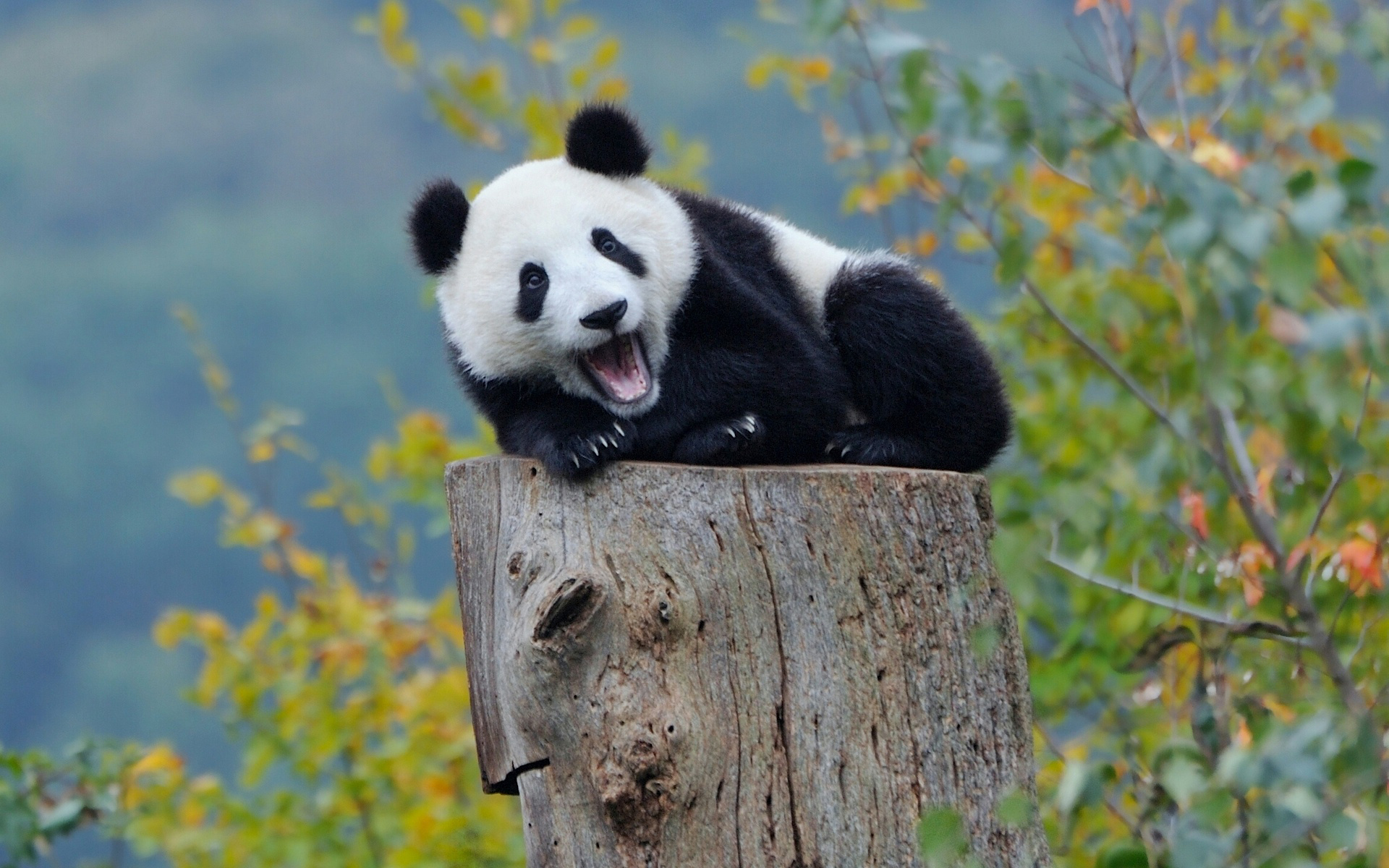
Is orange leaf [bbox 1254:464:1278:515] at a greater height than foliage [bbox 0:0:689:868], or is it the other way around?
orange leaf [bbox 1254:464:1278:515]

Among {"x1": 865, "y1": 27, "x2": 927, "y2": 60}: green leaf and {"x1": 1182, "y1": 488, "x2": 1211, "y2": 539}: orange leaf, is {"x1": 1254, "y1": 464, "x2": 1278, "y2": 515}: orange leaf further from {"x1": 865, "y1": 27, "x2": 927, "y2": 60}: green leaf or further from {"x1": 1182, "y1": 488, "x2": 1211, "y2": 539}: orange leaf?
{"x1": 865, "y1": 27, "x2": 927, "y2": 60}: green leaf

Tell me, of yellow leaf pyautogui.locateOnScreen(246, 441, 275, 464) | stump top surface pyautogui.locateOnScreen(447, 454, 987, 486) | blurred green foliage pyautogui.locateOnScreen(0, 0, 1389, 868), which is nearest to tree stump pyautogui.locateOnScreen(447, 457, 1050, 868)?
stump top surface pyautogui.locateOnScreen(447, 454, 987, 486)

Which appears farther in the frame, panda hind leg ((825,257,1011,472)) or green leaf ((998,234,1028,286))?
panda hind leg ((825,257,1011,472))

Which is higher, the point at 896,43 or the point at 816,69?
the point at 896,43

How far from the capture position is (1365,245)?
2174 millimetres

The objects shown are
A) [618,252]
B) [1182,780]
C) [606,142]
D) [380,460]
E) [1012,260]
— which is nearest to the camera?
[1182,780]

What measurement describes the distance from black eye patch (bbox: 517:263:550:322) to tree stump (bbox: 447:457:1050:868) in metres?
0.60

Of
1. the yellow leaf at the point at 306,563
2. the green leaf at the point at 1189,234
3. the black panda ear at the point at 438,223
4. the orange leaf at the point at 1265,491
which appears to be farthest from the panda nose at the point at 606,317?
the yellow leaf at the point at 306,563

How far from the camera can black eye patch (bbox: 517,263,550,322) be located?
9.32 ft

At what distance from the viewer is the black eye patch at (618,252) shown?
9.48ft

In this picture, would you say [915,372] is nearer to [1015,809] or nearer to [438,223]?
[438,223]

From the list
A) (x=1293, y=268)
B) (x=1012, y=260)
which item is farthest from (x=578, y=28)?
(x=1293, y=268)

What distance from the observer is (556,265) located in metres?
2.81

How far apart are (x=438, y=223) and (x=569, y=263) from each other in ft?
1.38
